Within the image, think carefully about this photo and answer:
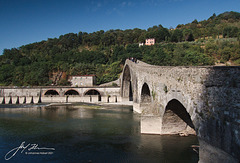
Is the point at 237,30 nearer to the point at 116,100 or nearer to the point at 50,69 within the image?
the point at 116,100

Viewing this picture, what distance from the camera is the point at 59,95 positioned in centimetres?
6197

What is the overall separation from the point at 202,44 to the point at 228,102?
8310 centimetres

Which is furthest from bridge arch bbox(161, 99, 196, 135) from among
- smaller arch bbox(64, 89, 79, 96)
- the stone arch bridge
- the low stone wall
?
smaller arch bbox(64, 89, 79, 96)

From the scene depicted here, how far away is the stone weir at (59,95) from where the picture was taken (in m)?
59.0

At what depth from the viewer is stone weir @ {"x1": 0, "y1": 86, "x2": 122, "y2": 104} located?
2321 inches

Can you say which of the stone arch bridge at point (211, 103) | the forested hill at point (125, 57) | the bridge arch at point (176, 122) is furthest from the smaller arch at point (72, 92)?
the stone arch bridge at point (211, 103)

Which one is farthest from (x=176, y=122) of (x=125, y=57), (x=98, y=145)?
(x=125, y=57)

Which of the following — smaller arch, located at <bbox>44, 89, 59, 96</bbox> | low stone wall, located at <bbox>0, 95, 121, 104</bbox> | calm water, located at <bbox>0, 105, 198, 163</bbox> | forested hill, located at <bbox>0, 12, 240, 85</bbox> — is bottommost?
calm water, located at <bbox>0, 105, 198, 163</bbox>

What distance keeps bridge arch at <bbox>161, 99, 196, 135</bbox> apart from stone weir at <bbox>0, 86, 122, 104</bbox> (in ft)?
126

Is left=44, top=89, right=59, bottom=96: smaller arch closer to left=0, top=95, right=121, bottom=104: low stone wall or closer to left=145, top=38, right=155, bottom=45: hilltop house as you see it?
left=0, top=95, right=121, bottom=104: low stone wall

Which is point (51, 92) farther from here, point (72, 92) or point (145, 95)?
point (145, 95)

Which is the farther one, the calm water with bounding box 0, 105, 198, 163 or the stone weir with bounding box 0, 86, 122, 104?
the stone weir with bounding box 0, 86, 122, 104

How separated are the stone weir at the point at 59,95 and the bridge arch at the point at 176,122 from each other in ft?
126

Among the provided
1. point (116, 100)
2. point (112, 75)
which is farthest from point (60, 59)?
point (116, 100)
